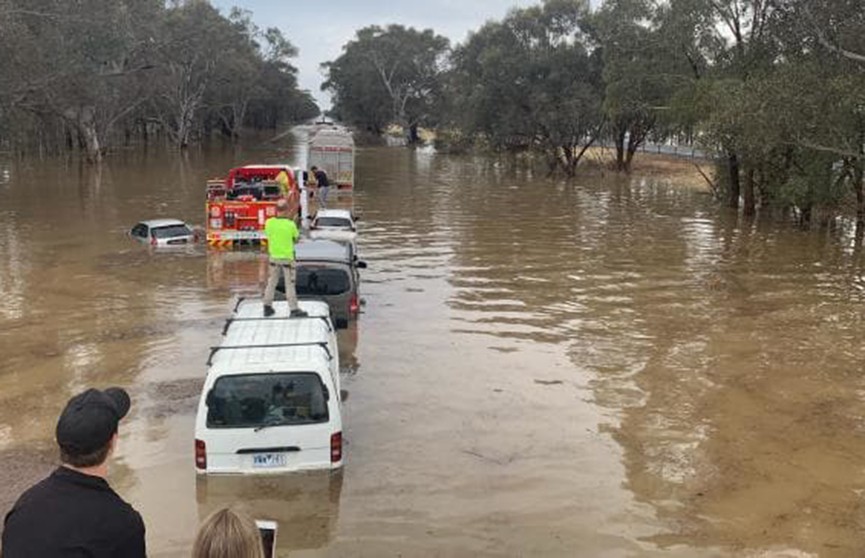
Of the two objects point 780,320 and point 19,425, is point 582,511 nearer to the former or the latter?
point 19,425

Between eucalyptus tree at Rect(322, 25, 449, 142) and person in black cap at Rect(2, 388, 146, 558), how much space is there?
349 feet

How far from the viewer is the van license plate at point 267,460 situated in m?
8.84

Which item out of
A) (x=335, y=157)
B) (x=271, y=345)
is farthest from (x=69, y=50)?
(x=271, y=345)

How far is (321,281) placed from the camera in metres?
14.5

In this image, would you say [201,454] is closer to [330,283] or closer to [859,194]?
[330,283]

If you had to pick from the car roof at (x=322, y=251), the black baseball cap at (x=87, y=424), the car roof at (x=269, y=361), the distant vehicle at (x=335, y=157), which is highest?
the distant vehicle at (x=335, y=157)

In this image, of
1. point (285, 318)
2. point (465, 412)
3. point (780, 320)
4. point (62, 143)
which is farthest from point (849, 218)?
point (62, 143)

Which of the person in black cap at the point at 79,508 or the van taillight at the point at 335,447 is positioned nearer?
the person in black cap at the point at 79,508

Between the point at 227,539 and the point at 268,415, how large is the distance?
559cm

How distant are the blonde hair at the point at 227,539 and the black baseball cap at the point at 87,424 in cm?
57

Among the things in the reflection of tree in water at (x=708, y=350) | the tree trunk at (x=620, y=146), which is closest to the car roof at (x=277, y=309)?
the reflection of tree in water at (x=708, y=350)

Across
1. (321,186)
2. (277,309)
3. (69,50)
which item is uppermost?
(69,50)

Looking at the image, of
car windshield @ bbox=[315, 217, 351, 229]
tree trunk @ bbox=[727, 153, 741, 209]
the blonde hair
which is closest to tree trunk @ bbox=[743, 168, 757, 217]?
tree trunk @ bbox=[727, 153, 741, 209]

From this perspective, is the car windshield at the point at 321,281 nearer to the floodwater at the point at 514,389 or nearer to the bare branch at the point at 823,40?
the floodwater at the point at 514,389
